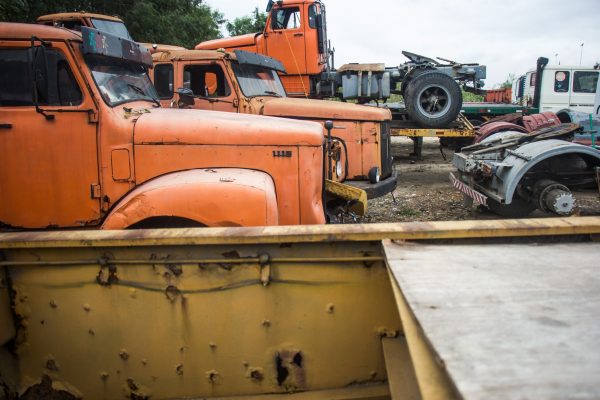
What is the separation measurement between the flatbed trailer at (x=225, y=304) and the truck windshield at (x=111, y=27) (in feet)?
31.1

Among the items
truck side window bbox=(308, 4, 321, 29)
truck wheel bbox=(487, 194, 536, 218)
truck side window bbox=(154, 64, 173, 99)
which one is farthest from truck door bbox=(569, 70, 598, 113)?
truck side window bbox=(154, 64, 173, 99)

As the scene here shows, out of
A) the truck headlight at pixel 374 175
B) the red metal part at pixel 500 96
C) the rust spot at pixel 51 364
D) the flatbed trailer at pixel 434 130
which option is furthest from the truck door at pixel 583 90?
the rust spot at pixel 51 364

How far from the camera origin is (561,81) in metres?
13.9

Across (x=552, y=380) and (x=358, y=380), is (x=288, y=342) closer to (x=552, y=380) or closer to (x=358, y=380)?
(x=358, y=380)

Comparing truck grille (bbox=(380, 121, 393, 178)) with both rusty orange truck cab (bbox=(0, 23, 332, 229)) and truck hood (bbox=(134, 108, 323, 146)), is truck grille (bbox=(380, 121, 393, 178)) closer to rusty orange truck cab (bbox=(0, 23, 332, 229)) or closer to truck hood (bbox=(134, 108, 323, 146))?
truck hood (bbox=(134, 108, 323, 146))

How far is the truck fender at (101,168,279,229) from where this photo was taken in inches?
117

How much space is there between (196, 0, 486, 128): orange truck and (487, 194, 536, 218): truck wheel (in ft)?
12.9

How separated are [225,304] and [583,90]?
15091mm

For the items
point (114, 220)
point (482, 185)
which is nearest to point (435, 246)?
point (114, 220)

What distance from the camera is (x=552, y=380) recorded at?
1.07m

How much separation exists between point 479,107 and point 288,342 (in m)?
13.8

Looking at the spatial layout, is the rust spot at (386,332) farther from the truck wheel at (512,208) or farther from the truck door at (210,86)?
the truck wheel at (512,208)

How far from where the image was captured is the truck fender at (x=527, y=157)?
5.61m

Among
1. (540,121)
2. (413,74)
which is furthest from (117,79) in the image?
(540,121)
